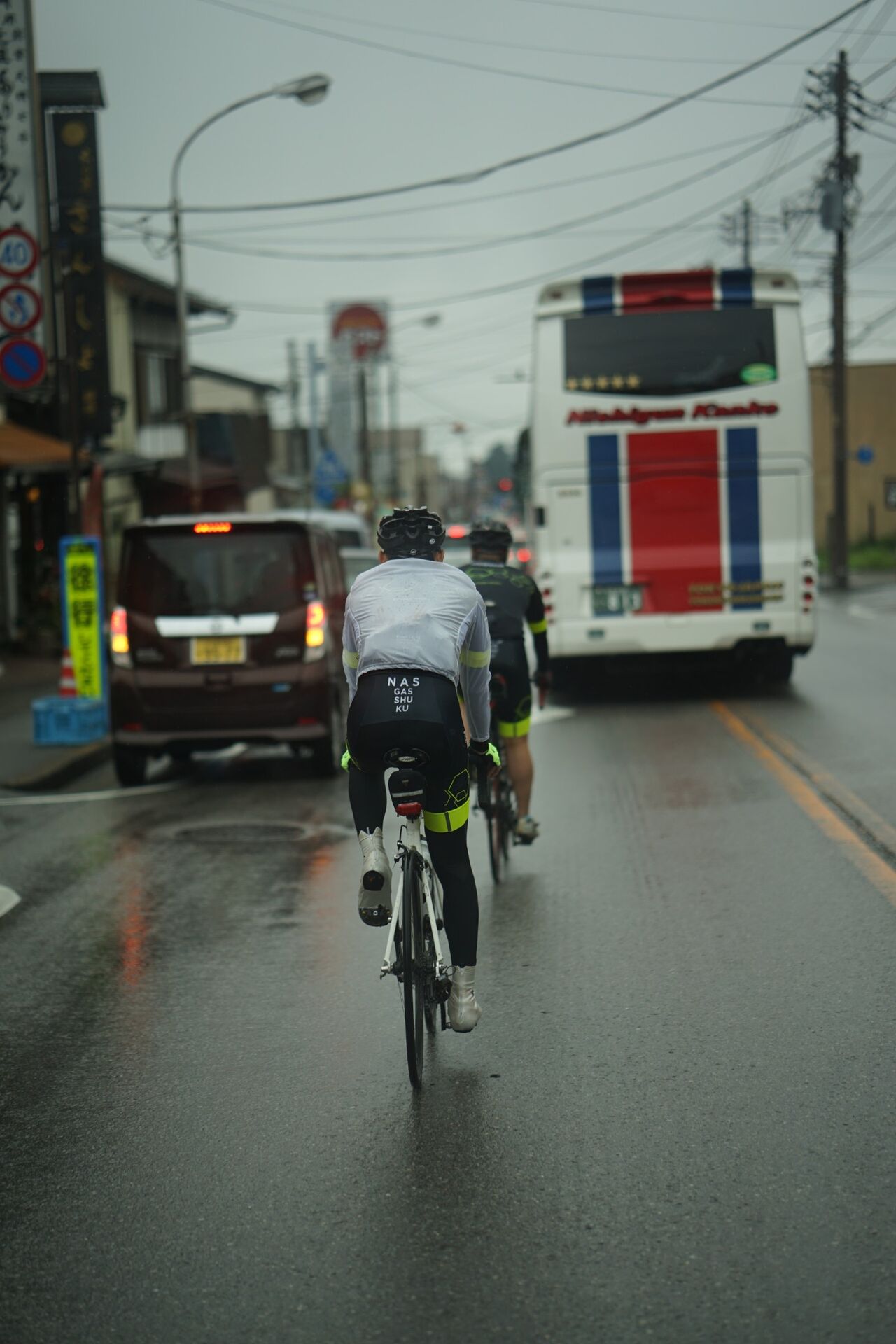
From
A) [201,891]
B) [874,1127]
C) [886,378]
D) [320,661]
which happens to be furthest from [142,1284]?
[886,378]

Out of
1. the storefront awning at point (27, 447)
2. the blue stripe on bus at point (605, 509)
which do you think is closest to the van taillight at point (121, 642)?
the blue stripe on bus at point (605, 509)

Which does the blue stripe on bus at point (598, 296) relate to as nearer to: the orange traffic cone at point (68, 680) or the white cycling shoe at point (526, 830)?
the orange traffic cone at point (68, 680)

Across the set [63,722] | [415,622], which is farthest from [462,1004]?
[63,722]

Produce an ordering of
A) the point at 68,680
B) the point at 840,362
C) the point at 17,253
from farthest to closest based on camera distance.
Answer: the point at 840,362 < the point at 17,253 < the point at 68,680

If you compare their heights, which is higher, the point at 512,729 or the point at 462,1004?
the point at 512,729

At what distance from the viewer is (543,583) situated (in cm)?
1539

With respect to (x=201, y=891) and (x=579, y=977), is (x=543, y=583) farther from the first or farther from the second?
(x=579, y=977)

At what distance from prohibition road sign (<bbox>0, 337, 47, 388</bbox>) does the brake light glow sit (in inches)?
278

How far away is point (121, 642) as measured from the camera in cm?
1166

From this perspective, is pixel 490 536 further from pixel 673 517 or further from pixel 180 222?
pixel 180 222

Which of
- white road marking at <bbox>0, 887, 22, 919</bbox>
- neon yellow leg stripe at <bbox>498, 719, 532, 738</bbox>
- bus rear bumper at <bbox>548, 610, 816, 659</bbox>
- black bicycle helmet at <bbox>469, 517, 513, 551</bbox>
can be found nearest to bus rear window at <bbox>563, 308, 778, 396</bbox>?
bus rear bumper at <bbox>548, 610, 816, 659</bbox>

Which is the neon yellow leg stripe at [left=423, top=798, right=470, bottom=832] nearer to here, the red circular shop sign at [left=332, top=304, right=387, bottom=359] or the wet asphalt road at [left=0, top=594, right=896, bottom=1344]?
the wet asphalt road at [left=0, top=594, right=896, bottom=1344]

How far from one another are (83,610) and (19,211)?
5.57 m

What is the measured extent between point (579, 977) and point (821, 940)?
1.07 metres
